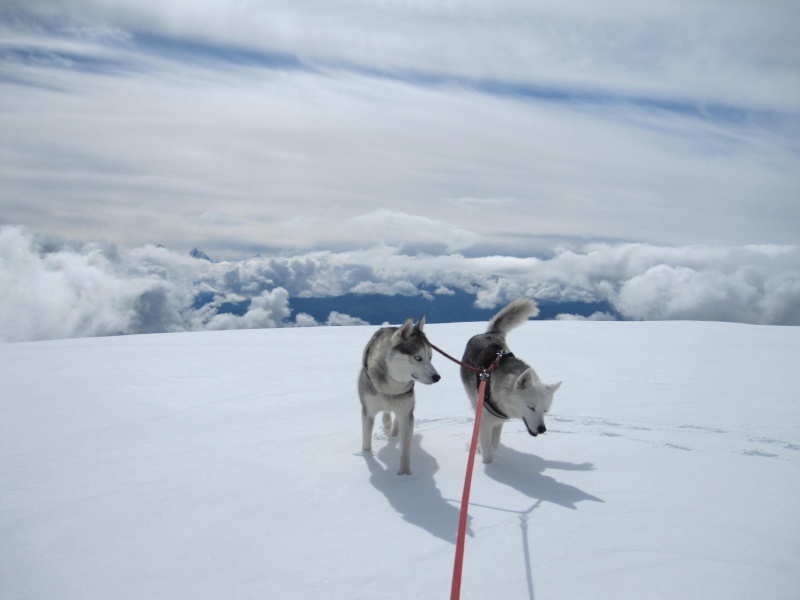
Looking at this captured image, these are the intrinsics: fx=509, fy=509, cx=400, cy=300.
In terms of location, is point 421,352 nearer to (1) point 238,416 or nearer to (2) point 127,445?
(1) point 238,416

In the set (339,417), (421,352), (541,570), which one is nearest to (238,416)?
(339,417)

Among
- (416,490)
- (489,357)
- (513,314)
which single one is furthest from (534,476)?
(513,314)

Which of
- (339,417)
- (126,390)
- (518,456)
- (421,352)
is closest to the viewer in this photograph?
(421,352)

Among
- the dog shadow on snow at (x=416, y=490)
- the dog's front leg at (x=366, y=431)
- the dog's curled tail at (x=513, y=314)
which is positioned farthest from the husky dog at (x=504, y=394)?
the dog's front leg at (x=366, y=431)

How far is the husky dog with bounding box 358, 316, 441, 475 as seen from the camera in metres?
4.84

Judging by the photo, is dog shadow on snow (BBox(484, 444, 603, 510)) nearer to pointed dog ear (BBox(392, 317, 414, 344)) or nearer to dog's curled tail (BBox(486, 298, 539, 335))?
pointed dog ear (BBox(392, 317, 414, 344))

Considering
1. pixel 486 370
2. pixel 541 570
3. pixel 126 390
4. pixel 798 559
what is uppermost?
pixel 486 370

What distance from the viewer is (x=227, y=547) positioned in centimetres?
342

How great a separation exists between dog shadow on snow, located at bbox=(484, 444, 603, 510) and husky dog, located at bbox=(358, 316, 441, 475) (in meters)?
0.89

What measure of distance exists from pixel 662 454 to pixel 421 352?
100 inches

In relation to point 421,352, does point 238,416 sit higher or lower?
lower

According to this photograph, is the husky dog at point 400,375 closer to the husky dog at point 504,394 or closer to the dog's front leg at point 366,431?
the dog's front leg at point 366,431

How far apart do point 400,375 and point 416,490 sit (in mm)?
1062

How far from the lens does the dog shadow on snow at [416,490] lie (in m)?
3.76
